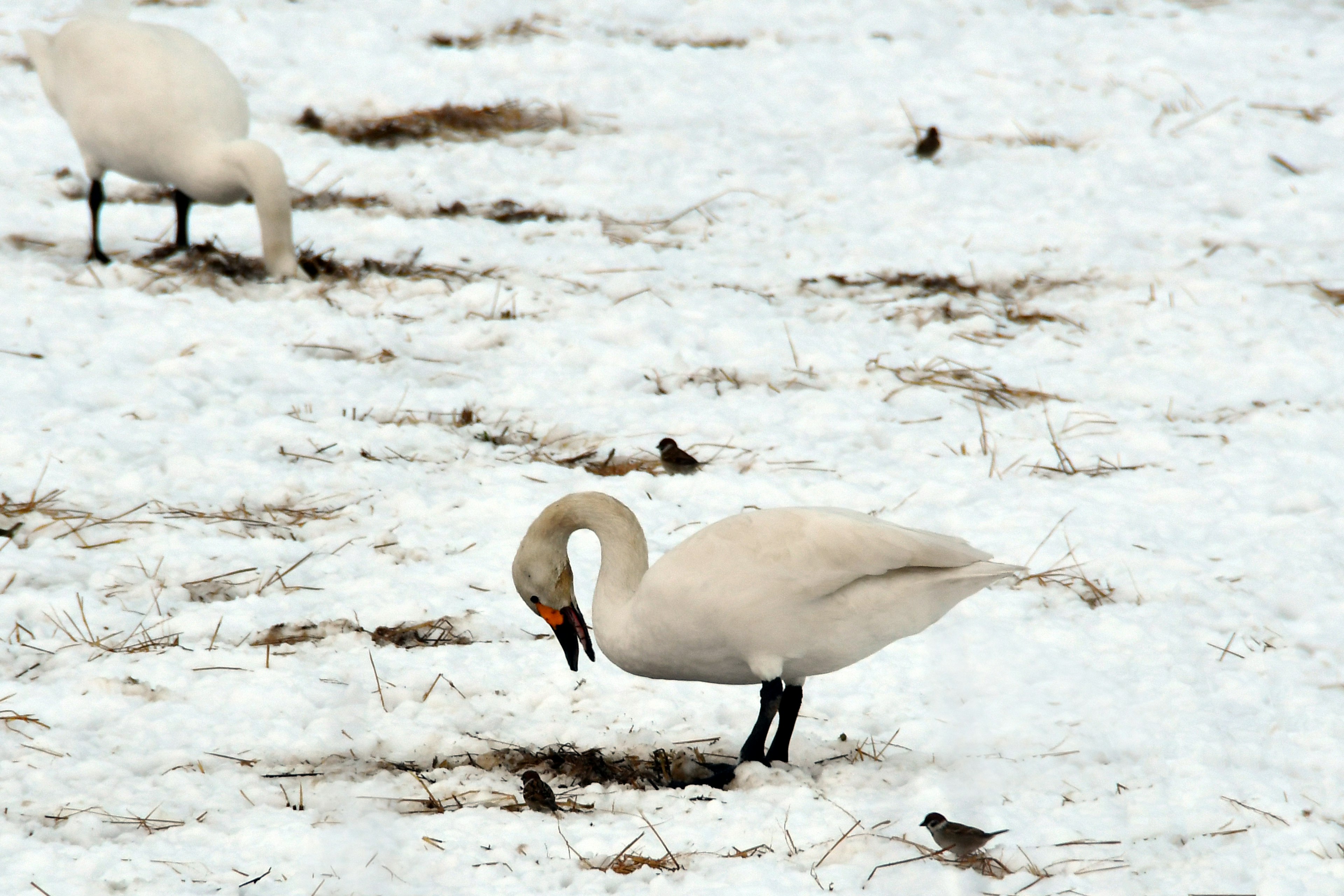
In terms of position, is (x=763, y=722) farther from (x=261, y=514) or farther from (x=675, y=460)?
(x=261, y=514)

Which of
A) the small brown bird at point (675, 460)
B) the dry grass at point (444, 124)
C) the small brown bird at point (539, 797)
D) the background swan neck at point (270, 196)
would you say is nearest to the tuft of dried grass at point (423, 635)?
the small brown bird at point (539, 797)

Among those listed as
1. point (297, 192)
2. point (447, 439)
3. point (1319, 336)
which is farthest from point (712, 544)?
point (297, 192)

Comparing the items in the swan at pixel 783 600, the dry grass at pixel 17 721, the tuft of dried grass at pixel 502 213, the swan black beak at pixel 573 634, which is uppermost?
the swan at pixel 783 600

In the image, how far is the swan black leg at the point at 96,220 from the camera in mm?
6000

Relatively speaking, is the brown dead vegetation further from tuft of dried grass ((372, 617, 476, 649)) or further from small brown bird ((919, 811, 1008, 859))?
small brown bird ((919, 811, 1008, 859))

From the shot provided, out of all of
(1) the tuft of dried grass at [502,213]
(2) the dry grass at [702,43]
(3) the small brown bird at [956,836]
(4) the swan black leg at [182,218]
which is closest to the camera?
(3) the small brown bird at [956,836]

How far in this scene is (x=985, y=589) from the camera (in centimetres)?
398

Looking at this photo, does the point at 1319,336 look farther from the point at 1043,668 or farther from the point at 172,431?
the point at 172,431

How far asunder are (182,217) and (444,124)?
8.02 ft

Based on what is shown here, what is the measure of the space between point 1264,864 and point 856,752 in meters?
0.95

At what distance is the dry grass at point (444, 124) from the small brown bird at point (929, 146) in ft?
7.75

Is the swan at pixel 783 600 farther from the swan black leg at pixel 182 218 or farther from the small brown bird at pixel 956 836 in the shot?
the swan black leg at pixel 182 218

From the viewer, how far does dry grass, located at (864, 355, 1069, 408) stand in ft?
17.3

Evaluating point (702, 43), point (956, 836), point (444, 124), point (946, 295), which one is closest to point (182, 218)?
point (444, 124)
